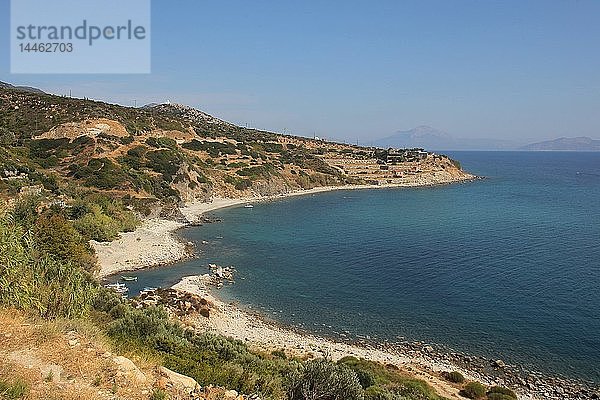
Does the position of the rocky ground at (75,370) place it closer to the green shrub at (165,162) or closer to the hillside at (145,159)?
the hillside at (145,159)

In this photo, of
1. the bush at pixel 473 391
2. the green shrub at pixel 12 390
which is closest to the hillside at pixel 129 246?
the green shrub at pixel 12 390

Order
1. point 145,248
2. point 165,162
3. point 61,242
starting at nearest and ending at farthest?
1. point 61,242
2. point 145,248
3. point 165,162

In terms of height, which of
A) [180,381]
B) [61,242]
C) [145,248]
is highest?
[180,381]

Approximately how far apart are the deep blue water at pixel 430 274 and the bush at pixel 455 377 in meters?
3.55

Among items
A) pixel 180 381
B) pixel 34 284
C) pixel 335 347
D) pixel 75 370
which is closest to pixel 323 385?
pixel 180 381

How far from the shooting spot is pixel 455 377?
21.5m

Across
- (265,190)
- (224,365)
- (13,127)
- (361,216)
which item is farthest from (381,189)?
(224,365)

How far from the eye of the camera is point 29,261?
1535cm

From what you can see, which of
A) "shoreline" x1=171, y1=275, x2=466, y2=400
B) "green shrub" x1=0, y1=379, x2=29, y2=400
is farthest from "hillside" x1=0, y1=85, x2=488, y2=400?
"shoreline" x1=171, y1=275, x2=466, y2=400

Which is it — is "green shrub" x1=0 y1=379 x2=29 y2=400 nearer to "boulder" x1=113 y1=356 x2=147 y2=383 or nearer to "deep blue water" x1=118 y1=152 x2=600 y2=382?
"boulder" x1=113 y1=356 x2=147 y2=383

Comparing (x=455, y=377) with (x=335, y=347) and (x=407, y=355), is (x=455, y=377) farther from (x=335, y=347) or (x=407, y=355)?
(x=335, y=347)

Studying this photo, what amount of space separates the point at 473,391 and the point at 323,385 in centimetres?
951

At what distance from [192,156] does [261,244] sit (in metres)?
43.2

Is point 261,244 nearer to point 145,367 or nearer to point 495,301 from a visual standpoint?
point 495,301
